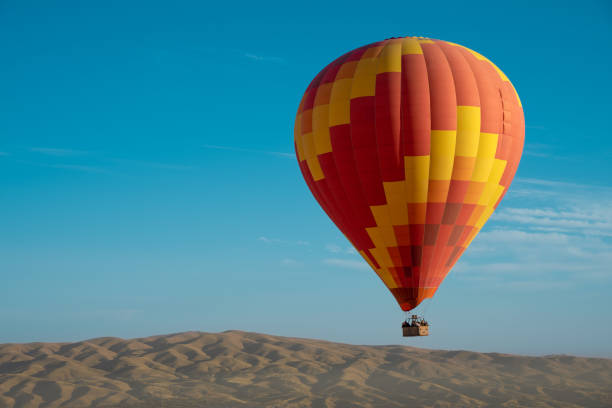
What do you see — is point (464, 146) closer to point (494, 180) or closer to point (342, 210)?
point (494, 180)

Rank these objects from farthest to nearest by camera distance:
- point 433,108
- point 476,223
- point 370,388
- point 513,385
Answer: point 513,385, point 370,388, point 476,223, point 433,108

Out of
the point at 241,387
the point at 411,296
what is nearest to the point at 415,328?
the point at 411,296

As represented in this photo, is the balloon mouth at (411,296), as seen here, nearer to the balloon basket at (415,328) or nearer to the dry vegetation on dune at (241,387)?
the balloon basket at (415,328)

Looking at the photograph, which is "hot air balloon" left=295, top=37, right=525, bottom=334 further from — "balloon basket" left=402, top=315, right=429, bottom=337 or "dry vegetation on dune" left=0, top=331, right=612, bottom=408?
"dry vegetation on dune" left=0, top=331, right=612, bottom=408

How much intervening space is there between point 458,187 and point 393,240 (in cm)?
421

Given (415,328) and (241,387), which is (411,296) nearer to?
(415,328)

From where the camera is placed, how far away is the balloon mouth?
120 feet

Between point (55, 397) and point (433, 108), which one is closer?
point (433, 108)

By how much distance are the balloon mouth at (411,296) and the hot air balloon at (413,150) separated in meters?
0.05

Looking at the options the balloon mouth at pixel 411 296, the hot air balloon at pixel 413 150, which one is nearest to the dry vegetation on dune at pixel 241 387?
the balloon mouth at pixel 411 296

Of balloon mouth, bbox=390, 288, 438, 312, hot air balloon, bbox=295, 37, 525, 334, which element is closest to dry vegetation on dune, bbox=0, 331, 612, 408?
balloon mouth, bbox=390, 288, 438, 312

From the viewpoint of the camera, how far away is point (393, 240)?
121ft

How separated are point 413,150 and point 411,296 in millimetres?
7313

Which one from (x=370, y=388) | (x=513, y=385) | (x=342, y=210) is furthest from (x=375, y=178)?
(x=513, y=385)
